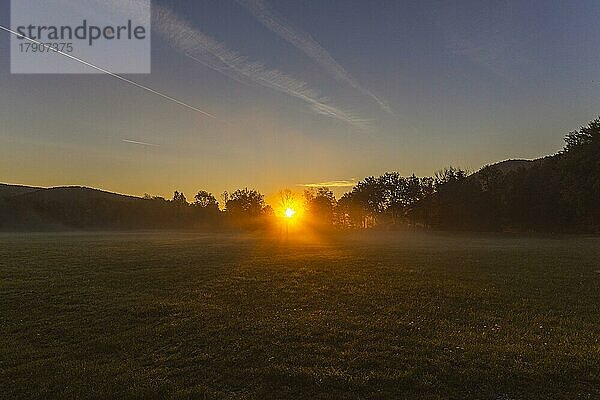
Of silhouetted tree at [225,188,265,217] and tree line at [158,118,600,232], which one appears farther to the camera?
silhouetted tree at [225,188,265,217]

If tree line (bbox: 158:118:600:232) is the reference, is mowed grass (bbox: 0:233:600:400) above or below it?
below

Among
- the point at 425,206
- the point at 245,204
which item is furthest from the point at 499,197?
the point at 245,204

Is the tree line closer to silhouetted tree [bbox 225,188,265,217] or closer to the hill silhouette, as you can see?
the hill silhouette

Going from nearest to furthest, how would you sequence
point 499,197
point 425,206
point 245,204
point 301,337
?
point 301,337 < point 499,197 < point 425,206 < point 245,204

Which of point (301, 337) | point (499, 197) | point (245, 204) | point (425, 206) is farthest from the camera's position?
point (245, 204)

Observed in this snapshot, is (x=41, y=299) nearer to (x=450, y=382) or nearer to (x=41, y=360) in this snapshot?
(x=41, y=360)

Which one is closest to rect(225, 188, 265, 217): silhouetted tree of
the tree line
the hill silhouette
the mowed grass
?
the hill silhouette

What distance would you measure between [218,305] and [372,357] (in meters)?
7.83

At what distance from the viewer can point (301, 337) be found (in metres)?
12.1

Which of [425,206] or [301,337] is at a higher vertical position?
[425,206]

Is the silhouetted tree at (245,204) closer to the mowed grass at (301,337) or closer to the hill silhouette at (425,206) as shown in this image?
the hill silhouette at (425,206)

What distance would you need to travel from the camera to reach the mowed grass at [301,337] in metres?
8.98

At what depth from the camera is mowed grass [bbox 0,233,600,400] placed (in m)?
8.98

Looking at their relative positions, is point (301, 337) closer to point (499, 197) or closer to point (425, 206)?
point (499, 197)
